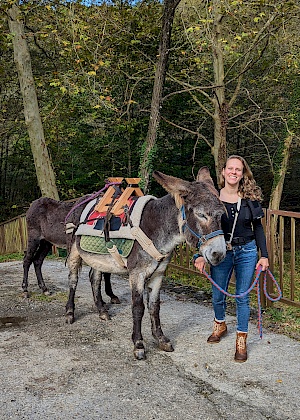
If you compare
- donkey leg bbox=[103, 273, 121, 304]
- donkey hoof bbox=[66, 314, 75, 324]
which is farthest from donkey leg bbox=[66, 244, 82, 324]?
donkey leg bbox=[103, 273, 121, 304]

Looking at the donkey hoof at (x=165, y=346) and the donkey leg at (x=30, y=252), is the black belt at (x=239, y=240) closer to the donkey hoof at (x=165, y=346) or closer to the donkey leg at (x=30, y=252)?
the donkey hoof at (x=165, y=346)

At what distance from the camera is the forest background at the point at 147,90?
9648 mm

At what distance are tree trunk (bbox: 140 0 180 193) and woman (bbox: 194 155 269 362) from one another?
4.42 meters

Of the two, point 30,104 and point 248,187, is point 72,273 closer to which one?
point 248,187

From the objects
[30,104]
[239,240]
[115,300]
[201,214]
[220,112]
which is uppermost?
[30,104]

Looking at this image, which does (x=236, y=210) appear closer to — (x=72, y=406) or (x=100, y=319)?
(x=72, y=406)

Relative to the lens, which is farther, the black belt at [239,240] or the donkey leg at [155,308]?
the donkey leg at [155,308]

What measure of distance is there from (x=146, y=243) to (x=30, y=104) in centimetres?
798

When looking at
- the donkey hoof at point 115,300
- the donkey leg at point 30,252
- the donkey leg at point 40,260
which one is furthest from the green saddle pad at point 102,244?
the donkey leg at point 40,260

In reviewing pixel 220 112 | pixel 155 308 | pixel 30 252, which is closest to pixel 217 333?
pixel 155 308

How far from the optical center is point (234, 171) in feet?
12.5

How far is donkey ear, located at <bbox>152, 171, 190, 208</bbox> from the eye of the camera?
3.68 m

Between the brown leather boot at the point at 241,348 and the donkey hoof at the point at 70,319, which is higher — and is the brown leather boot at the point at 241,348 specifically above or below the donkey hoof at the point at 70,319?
above

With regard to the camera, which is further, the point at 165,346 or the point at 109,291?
the point at 109,291
